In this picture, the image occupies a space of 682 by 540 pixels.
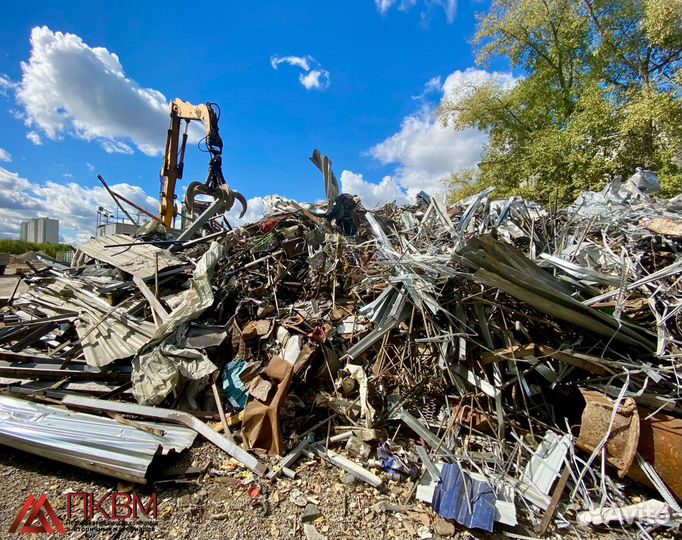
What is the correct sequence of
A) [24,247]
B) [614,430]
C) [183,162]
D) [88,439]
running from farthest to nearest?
1. [24,247]
2. [183,162]
3. [88,439]
4. [614,430]

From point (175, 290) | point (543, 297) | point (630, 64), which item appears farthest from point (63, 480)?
point (630, 64)

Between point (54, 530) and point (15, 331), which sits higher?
point (15, 331)

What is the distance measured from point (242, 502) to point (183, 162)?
881cm

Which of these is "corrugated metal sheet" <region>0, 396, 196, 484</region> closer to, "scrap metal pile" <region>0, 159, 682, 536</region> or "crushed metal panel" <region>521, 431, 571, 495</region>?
"scrap metal pile" <region>0, 159, 682, 536</region>

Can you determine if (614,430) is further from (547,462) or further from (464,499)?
(464,499)

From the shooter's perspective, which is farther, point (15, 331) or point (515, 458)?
Answer: point (15, 331)

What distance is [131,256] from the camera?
5.72m

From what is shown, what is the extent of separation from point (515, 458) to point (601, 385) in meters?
0.99

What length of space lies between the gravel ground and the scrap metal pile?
135 millimetres

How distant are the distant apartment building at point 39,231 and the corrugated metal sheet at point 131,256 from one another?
113ft

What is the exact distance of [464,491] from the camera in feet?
8.27

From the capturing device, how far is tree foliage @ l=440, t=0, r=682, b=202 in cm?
1021

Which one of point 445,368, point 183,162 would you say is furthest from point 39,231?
point 445,368

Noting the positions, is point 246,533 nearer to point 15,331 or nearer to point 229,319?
point 229,319
